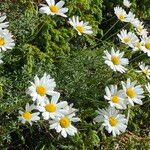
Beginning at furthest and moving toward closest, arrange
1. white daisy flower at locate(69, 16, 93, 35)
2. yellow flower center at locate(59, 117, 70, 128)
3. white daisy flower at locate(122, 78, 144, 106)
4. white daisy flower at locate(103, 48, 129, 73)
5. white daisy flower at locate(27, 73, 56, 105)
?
white daisy flower at locate(69, 16, 93, 35) < white daisy flower at locate(103, 48, 129, 73) < white daisy flower at locate(122, 78, 144, 106) < yellow flower center at locate(59, 117, 70, 128) < white daisy flower at locate(27, 73, 56, 105)

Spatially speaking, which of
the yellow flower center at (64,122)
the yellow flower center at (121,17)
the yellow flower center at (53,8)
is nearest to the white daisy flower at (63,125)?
the yellow flower center at (64,122)

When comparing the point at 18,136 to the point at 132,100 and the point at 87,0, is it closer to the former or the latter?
the point at 132,100

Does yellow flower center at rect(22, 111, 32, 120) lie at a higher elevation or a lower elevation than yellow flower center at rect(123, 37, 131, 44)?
lower

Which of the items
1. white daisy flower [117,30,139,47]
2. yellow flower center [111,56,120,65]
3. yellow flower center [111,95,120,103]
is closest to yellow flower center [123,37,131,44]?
white daisy flower [117,30,139,47]

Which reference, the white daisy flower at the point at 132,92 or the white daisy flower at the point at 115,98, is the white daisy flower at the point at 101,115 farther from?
the white daisy flower at the point at 132,92

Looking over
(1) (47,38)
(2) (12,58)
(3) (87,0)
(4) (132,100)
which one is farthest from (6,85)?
(3) (87,0)

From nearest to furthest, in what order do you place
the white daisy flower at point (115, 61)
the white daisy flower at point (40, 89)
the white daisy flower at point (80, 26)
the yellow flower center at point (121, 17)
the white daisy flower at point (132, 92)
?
the white daisy flower at point (40, 89) < the white daisy flower at point (132, 92) < the white daisy flower at point (115, 61) < the white daisy flower at point (80, 26) < the yellow flower center at point (121, 17)

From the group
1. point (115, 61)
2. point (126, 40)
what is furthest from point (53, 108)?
point (126, 40)

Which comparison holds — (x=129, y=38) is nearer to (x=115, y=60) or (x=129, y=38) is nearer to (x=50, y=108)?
(x=115, y=60)

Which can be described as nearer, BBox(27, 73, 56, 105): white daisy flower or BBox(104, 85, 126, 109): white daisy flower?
BBox(27, 73, 56, 105): white daisy flower

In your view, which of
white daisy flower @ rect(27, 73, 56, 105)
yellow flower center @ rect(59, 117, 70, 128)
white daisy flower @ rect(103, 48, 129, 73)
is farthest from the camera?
white daisy flower @ rect(103, 48, 129, 73)

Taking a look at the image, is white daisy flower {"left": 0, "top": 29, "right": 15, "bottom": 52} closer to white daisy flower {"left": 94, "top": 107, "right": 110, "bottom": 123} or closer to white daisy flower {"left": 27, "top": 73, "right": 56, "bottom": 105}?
white daisy flower {"left": 27, "top": 73, "right": 56, "bottom": 105}
